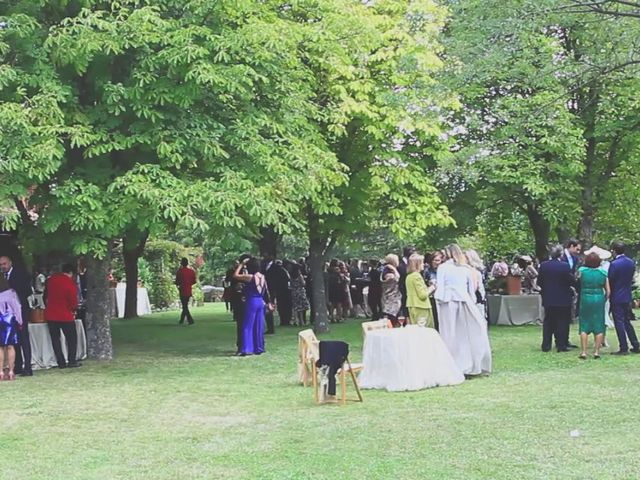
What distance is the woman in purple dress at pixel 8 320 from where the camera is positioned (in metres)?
12.1

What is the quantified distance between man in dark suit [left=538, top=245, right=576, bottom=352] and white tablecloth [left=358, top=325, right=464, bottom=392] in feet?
11.4

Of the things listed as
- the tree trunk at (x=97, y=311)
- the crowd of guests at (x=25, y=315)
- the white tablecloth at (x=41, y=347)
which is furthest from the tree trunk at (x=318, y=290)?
the white tablecloth at (x=41, y=347)

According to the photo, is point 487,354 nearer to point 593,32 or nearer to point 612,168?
point 593,32

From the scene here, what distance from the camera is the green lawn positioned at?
6.58m

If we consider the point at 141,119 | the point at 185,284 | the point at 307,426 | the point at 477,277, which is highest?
the point at 141,119

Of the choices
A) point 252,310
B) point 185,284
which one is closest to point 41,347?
point 252,310

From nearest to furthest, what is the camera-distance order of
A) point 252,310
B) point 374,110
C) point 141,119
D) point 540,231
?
1. point 141,119
2. point 252,310
3. point 374,110
4. point 540,231

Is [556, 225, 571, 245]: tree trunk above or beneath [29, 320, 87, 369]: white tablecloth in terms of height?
above

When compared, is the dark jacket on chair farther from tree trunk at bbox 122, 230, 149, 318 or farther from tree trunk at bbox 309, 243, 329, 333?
tree trunk at bbox 122, 230, 149, 318

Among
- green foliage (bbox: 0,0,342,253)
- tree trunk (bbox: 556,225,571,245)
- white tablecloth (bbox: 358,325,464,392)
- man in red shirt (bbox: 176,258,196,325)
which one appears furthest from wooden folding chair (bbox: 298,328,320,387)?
man in red shirt (bbox: 176,258,196,325)

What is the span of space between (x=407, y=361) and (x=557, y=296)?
4.36 m

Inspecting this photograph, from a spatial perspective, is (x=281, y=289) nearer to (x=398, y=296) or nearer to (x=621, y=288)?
(x=398, y=296)

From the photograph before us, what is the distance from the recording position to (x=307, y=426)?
828 cm

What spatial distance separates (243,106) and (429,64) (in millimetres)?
5438
